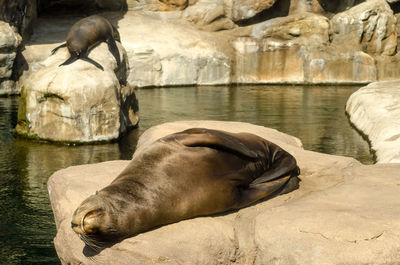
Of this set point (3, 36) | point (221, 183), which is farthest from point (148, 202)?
point (3, 36)

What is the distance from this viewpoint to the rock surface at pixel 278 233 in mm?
3316

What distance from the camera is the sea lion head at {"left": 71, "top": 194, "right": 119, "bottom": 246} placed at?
3.08 meters

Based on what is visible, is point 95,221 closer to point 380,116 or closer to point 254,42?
point 380,116

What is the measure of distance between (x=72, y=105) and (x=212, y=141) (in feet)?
17.5

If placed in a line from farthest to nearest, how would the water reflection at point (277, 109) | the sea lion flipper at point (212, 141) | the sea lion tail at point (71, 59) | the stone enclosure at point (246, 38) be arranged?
the stone enclosure at point (246, 38)
the water reflection at point (277, 109)
the sea lion tail at point (71, 59)
the sea lion flipper at point (212, 141)

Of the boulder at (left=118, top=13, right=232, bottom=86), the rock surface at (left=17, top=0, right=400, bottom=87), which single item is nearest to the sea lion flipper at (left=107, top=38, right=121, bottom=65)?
the boulder at (left=118, top=13, right=232, bottom=86)

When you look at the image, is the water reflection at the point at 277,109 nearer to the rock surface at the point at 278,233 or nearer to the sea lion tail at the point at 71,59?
the sea lion tail at the point at 71,59

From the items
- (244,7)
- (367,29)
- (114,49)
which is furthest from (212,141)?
(367,29)

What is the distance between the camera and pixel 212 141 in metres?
3.94

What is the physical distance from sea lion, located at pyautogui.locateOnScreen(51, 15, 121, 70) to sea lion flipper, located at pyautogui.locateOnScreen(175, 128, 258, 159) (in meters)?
5.95

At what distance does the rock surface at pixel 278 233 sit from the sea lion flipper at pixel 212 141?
1.53 feet

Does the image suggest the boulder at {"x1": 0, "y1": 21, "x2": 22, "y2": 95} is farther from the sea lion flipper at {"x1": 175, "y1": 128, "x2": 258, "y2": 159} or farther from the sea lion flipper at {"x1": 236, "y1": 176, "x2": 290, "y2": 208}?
the sea lion flipper at {"x1": 236, "y1": 176, "x2": 290, "y2": 208}

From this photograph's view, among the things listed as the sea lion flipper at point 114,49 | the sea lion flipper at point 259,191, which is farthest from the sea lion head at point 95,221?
the sea lion flipper at point 114,49

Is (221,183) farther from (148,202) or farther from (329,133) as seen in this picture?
(329,133)
